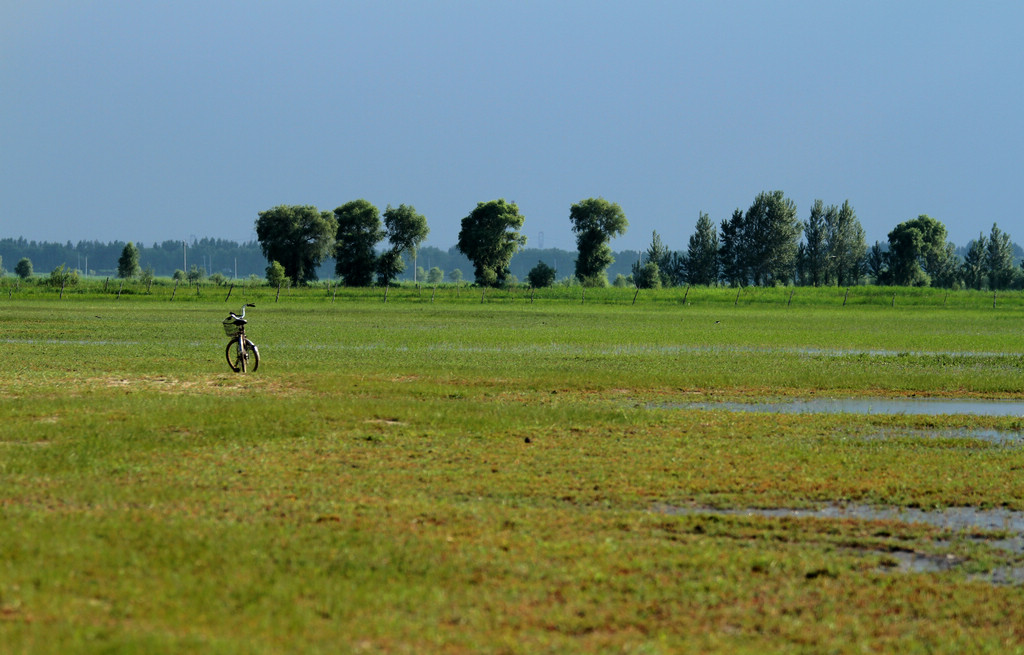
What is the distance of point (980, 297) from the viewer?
3794 inches

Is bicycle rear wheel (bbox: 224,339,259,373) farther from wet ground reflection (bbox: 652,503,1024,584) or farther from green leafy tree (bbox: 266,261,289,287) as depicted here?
green leafy tree (bbox: 266,261,289,287)

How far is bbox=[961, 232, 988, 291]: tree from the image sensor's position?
142625mm

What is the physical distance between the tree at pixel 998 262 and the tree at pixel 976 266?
655 mm

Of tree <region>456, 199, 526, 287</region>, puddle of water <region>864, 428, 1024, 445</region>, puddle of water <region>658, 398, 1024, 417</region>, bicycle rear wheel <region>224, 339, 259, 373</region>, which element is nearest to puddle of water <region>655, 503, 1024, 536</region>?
puddle of water <region>864, 428, 1024, 445</region>

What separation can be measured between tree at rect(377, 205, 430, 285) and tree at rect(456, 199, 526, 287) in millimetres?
8993

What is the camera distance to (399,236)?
148 metres

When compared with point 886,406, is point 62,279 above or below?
above

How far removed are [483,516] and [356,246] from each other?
13814cm

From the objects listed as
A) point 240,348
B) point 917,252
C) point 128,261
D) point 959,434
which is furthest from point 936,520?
point 128,261

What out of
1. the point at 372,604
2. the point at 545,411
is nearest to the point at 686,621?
the point at 372,604

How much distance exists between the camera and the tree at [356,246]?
146 meters

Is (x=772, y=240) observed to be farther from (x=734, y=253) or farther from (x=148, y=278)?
(x=148, y=278)

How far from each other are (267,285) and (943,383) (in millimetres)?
102147

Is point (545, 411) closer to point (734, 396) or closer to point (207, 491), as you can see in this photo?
point (734, 396)
